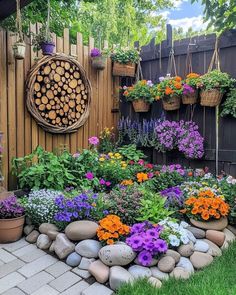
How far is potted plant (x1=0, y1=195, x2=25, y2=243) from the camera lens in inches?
112

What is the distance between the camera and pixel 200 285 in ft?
7.00

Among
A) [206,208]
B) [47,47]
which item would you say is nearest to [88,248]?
[206,208]

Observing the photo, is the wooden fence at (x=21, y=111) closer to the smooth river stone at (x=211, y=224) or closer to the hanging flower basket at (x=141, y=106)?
the hanging flower basket at (x=141, y=106)

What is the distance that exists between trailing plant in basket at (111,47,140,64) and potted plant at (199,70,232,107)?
4.07 ft

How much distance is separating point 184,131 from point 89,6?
30.2 ft

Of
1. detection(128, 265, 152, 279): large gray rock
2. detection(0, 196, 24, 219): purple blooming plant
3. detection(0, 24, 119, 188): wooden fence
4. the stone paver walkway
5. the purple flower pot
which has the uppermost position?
the purple flower pot

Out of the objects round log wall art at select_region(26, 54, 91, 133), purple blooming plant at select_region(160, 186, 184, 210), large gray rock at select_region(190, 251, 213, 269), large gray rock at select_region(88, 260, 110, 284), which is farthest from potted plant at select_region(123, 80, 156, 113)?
large gray rock at select_region(88, 260, 110, 284)

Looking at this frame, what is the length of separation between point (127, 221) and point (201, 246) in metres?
0.68

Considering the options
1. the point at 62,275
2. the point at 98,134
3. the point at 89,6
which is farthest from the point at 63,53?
the point at 89,6

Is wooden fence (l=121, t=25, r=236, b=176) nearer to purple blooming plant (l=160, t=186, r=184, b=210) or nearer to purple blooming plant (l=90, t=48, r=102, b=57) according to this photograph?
purple blooming plant (l=90, t=48, r=102, b=57)

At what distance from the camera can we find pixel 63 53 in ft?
13.7

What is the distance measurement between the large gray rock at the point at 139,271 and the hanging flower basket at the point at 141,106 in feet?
9.15

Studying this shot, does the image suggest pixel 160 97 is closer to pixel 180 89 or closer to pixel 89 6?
pixel 180 89

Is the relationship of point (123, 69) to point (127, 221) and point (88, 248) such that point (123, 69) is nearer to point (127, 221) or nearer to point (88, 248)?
point (127, 221)
